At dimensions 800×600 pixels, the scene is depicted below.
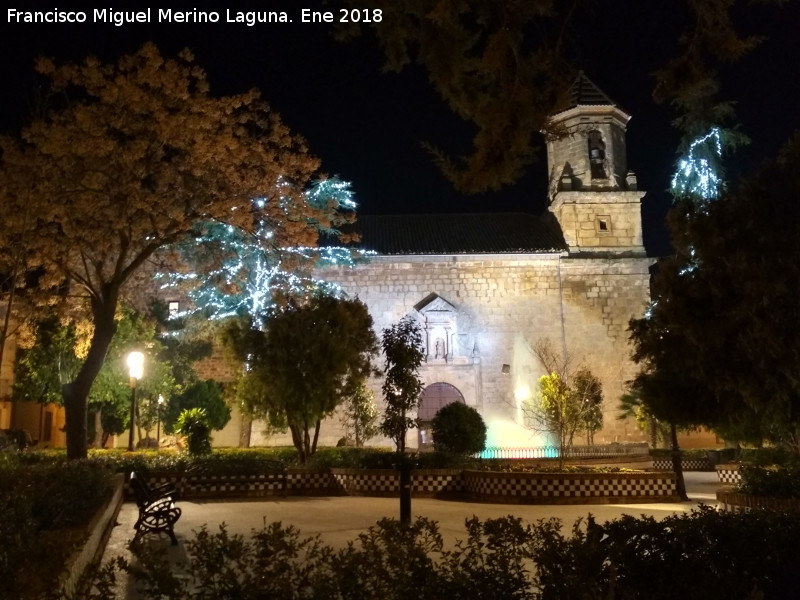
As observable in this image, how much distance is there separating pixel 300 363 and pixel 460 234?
15129 millimetres

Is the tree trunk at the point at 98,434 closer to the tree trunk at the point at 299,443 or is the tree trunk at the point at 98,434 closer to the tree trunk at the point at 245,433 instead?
the tree trunk at the point at 245,433

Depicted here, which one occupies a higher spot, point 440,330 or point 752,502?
point 440,330

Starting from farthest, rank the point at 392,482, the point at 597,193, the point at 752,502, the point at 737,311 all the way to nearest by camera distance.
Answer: the point at 597,193
the point at 392,482
the point at 752,502
the point at 737,311

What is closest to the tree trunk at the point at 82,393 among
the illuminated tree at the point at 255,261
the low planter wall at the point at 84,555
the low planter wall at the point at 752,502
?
the illuminated tree at the point at 255,261

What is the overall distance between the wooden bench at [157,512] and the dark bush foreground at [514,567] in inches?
190

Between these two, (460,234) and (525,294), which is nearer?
(525,294)

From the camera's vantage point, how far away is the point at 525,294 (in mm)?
28422

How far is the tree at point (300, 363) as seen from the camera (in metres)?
16.7

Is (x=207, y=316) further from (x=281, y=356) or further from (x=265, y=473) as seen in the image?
(x=265, y=473)

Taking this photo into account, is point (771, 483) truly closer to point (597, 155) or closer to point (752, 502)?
point (752, 502)

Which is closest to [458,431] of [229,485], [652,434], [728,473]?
[728,473]

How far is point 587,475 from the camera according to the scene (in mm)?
12906

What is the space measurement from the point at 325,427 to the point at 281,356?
10880mm

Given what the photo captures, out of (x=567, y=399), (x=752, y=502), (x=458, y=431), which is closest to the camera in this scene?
(x=752, y=502)
